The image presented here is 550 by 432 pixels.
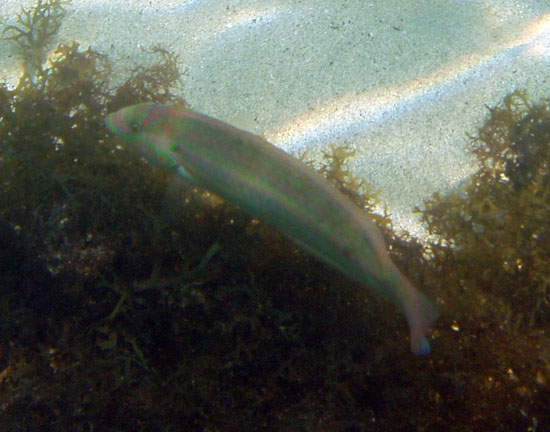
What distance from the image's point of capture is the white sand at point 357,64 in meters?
3.75

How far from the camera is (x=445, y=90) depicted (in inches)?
162

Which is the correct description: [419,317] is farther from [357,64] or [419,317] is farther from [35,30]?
[35,30]

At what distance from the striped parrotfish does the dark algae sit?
347mm

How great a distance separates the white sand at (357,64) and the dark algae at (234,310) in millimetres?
1232

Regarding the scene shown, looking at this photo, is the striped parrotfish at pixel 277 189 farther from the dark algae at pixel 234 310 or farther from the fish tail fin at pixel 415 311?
the dark algae at pixel 234 310

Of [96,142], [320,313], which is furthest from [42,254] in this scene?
[320,313]

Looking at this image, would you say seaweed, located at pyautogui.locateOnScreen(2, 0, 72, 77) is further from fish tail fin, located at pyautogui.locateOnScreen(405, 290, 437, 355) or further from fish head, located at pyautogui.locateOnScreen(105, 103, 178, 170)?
fish tail fin, located at pyautogui.locateOnScreen(405, 290, 437, 355)

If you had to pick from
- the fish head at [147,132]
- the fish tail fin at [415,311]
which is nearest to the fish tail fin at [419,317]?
the fish tail fin at [415,311]

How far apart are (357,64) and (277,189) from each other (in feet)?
10.6

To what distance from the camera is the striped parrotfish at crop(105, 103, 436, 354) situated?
5.06 feet

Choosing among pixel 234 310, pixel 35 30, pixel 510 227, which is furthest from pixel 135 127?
pixel 35 30

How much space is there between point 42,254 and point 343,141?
8.97 feet

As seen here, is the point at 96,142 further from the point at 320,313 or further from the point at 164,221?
the point at 320,313

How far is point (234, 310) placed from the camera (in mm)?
2080
